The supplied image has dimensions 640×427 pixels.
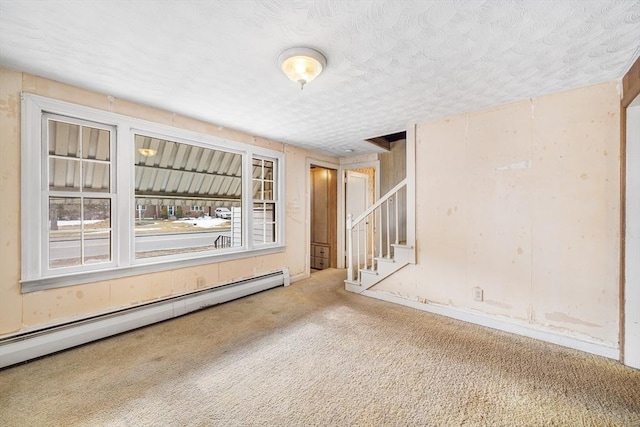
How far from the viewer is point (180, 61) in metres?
2.03

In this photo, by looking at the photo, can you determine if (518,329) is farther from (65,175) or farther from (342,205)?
Answer: (65,175)

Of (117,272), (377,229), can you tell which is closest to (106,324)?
(117,272)

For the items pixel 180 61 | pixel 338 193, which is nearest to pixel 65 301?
pixel 180 61

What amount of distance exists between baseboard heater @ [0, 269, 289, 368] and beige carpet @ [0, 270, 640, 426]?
0.28ft

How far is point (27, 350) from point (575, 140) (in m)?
5.23

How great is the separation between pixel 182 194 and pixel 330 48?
471 cm

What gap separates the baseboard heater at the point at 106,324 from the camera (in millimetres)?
2167

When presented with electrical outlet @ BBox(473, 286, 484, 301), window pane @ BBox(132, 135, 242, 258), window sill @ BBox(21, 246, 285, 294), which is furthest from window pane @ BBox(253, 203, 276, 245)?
electrical outlet @ BBox(473, 286, 484, 301)

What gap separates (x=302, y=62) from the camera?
6.34 ft

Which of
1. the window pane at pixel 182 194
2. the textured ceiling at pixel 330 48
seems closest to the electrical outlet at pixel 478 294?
the textured ceiling at pixel 330 48

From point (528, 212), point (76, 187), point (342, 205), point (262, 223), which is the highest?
point (76, 187)

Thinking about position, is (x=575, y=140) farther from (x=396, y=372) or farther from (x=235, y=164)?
(x=235, y=164)

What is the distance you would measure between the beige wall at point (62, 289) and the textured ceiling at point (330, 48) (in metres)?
0.17

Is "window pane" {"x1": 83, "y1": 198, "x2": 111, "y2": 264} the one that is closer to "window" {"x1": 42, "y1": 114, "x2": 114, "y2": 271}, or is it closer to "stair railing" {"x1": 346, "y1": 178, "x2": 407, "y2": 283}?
"window" {"x1": 42, "y1": 114, "x2": 114, "y2": 271}
